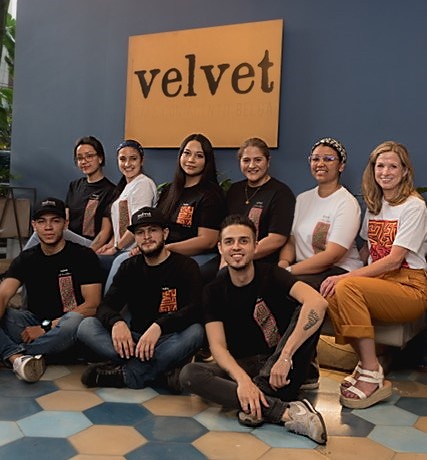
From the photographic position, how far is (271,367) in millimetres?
2012

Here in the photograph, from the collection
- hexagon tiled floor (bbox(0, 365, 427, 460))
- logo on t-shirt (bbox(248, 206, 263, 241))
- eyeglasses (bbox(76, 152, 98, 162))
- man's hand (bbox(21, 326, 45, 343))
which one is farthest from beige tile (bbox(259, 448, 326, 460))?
eyeglasses (bbox(76, 152, 98, 162))

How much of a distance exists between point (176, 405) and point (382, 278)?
3.51ft

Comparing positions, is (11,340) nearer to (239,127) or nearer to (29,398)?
(29,398)

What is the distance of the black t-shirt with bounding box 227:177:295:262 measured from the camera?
2.67 meters

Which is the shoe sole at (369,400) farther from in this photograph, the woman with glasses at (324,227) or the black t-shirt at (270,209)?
the black t-shirt at (270,209)

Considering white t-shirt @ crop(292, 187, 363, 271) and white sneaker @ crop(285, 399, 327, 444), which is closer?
white sneaker @ crop(285, 399, 327, 444)

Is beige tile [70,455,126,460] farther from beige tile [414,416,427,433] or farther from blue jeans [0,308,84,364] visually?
beige tile [414,416,427,433]

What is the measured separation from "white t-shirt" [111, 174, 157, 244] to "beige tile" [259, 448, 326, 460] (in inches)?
66.1

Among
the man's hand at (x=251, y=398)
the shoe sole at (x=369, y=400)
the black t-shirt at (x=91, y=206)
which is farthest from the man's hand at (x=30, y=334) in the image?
the shoe sole at (x=369, y=400)

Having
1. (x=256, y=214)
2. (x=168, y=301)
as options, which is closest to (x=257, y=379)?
(x=168, y=301)

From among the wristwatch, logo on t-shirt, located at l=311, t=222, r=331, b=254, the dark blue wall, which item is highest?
the dark blue wall

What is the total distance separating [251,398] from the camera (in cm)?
188

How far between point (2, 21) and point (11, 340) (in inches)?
56.9

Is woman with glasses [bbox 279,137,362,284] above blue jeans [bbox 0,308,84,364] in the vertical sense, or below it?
above
